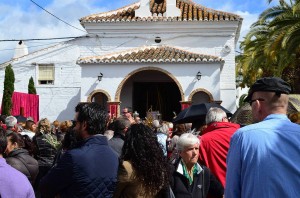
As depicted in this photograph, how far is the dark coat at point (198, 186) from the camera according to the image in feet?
16.3

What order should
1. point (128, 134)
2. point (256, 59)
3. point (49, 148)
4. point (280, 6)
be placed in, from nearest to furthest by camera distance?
point (128, 134)
point (49, 148)
point (280, 6)
point (256, 59)

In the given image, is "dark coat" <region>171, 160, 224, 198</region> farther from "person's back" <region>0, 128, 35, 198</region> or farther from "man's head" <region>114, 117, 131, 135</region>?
"man's head" <region>114, 117, 131, 135</region>

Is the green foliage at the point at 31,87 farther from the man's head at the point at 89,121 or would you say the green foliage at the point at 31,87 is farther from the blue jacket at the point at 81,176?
the blue jacket at the point at 81,176

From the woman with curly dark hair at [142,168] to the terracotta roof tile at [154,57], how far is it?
742 inches

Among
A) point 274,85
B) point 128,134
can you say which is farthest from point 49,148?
point 274,85

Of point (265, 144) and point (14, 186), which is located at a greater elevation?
point (265, 144)

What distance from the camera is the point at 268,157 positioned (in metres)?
3.20

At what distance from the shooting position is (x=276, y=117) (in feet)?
11.1

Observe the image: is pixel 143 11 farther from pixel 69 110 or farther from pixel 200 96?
pixel 69 110

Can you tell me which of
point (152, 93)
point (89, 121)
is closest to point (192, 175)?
point (89, 121)

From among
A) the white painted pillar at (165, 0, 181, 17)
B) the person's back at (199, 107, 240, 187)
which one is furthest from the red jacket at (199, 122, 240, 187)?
the white painted pillar at (165, 0, 181, 17)

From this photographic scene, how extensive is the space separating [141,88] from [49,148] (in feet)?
55.8

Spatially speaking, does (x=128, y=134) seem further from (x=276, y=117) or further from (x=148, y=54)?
(x=148, y=54)

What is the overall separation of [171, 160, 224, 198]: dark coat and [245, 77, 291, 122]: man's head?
171 centimetres
